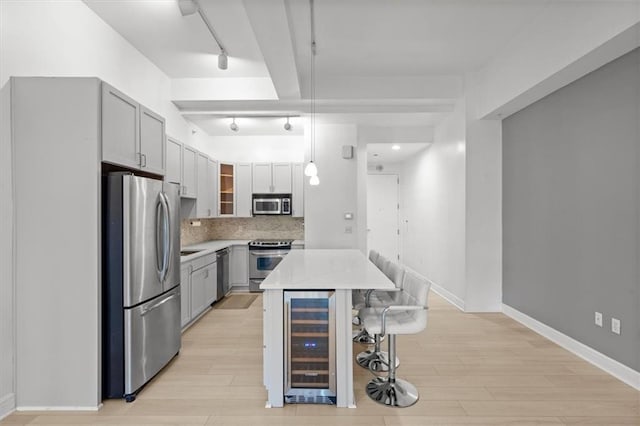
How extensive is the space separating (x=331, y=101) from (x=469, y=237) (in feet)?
8.34

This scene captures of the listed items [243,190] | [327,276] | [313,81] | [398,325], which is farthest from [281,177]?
[398,325]

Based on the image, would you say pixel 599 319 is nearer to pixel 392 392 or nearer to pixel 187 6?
pixel 392 392

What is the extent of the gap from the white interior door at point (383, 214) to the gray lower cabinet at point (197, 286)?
158 inches

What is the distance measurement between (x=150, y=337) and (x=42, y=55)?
2.30 meters

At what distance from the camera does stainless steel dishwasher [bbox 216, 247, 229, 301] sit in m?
4.98

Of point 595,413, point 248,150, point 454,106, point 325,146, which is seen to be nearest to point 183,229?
point 248,150

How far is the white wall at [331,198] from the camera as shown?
17.0ft

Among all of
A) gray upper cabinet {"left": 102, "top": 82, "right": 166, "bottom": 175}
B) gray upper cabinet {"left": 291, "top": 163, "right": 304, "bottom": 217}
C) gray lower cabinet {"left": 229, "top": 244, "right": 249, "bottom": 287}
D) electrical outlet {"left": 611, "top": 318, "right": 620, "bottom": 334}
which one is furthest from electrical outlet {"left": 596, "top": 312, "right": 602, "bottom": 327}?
gray lower cabinet {"left": 229, "top": 244, "right": 249, "bottom": 287}

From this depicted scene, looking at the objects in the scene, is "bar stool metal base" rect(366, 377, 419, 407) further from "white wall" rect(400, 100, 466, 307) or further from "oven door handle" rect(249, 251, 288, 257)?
→ "oven door handle" rect(249, 251, 288, 257)

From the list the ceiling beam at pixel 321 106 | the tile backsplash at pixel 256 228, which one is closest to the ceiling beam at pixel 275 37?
the ceiling beam at pixel 321 106

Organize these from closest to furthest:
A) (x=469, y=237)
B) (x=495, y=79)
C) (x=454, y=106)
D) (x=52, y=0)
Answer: (x=52, y=0), (x=495, y=79), (x=469, y=237), (x=454, y=106)

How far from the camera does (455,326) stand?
3881 mm

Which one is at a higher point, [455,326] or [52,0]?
[52,0]

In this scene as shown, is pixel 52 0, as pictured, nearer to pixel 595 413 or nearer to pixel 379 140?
pixel 379 140
